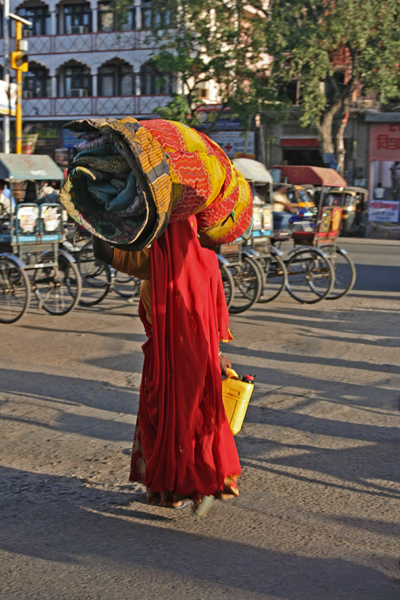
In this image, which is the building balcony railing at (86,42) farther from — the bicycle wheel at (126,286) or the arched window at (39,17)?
the bicycle wheel at (126,286)

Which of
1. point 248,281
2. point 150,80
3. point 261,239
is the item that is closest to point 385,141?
point 150,80

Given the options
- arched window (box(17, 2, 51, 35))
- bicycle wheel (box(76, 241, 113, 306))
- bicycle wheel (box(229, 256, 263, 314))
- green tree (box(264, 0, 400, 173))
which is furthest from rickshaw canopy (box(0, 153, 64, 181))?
arched window (box(17, 2, 51, 35))

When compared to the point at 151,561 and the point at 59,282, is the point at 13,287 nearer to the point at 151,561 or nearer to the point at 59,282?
the point at 59,282

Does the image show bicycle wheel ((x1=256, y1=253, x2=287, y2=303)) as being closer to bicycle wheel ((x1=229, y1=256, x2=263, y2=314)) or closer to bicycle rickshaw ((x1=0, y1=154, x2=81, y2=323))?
bicycle wheel ((x1=229, y1=256, x2=263, y2=314))

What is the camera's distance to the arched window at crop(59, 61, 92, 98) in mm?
34438

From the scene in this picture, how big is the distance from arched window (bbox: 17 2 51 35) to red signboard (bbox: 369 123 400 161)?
56.5 ft

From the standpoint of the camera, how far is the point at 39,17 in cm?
3506

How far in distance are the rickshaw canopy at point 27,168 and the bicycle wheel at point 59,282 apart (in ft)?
3.36

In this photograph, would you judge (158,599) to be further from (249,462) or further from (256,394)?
(256,394)

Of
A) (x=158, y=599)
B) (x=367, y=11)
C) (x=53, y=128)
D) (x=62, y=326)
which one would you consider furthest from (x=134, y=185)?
(x=53, y=128)

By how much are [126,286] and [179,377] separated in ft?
26.5

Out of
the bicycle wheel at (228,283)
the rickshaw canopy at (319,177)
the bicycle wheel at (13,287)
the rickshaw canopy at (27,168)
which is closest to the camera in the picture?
the bicycle wheel at (13,287)

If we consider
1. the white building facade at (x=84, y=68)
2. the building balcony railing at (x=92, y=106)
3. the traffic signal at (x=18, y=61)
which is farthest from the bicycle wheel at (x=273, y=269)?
the white building facade at (x=84, y=68)

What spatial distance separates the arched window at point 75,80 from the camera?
3444 centimetres
